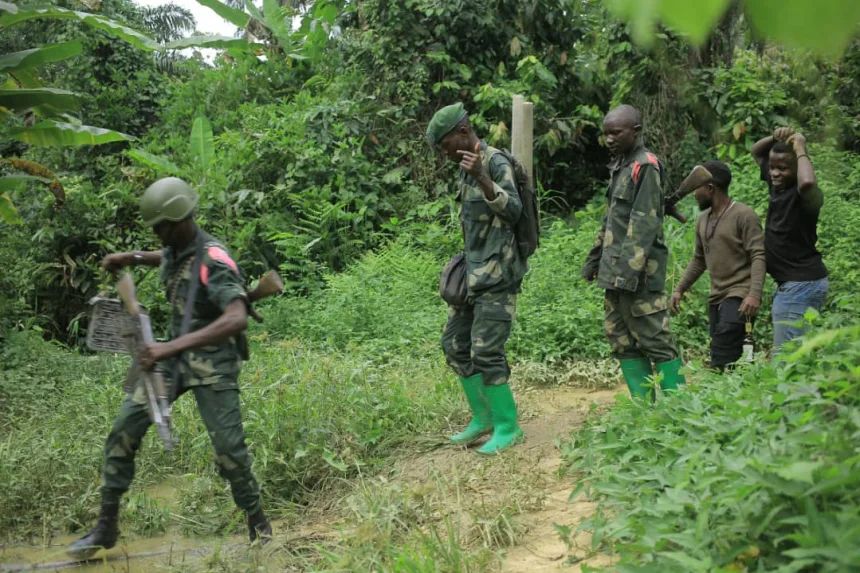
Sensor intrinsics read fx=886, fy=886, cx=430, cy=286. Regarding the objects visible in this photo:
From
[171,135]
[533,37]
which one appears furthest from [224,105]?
[533,37]

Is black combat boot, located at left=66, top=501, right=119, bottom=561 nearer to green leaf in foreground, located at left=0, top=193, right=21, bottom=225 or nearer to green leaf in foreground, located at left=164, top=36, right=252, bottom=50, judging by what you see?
green leaf in foreground, located at left=0, top=193, right=21, bottom=225

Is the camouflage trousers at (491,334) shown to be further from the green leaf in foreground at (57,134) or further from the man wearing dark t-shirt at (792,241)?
the green leaf in foreground at (57,134)

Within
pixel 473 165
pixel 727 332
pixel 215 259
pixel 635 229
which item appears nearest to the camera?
pixel 215 259

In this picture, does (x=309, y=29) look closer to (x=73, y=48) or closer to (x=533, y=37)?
(x=533, y=37)

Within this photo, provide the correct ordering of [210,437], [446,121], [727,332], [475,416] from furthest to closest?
1. [475,416]
2. [727,332]
3. [446,121]
4. [210,437]

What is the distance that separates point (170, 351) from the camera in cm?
386

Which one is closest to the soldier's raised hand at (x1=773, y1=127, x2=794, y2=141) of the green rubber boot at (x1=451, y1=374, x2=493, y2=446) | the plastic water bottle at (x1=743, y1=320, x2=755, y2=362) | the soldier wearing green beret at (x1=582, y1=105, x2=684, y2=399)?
the soldier wearing green beret at (x1=582, y1=105, x2=684, y2=399)

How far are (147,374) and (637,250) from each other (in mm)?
2600

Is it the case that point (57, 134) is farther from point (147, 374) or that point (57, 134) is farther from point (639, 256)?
point (639, 256)

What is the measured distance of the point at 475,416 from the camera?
547cm

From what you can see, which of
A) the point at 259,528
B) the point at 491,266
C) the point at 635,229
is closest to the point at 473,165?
the point at 491,266

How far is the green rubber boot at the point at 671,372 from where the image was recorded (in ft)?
16.0

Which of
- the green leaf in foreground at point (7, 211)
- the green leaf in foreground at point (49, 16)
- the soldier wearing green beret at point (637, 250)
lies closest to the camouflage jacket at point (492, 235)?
the soldier wearing green beret at point (637, 250)

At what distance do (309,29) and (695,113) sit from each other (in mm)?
6766
